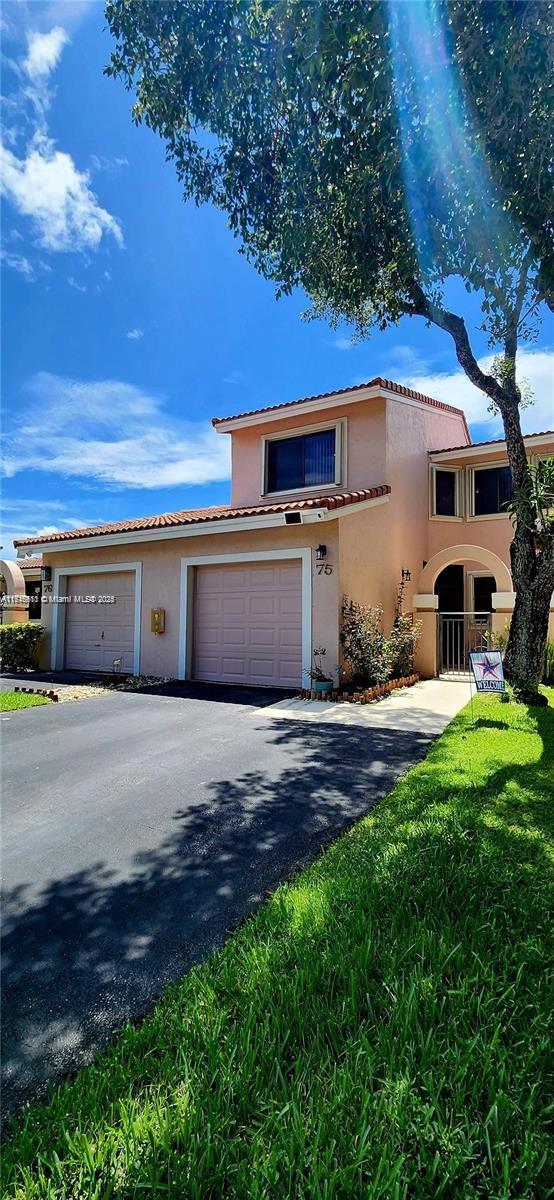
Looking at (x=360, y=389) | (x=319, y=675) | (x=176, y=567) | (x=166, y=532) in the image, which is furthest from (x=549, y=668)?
(x=166, y=532)

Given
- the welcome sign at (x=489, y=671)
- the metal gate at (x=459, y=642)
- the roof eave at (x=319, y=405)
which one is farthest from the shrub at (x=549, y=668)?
the roof eave at (x=319, y=405)

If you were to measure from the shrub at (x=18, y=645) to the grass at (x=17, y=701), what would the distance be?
517cm

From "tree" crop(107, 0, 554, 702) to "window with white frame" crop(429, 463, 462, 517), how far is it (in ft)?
25.7

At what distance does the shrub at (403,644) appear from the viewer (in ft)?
41.7

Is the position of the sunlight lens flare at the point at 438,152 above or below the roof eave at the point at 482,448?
above

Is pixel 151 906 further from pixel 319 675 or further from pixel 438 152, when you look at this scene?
pixel 438 152

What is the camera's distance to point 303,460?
50.3 ft

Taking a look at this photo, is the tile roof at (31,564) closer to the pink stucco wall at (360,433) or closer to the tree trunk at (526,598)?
the pink stucco wall at (360,433)

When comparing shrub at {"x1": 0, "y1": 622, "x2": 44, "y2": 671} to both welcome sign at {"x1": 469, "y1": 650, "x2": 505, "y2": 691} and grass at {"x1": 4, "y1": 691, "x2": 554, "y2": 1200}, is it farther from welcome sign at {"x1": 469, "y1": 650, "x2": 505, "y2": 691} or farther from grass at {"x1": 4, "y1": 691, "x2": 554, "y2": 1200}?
grass at {"x1": 4, "y1": 691, "x2": 554, "y2": 1200}

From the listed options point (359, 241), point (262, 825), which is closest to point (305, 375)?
point (359, 241)

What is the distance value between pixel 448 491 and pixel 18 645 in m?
14.3

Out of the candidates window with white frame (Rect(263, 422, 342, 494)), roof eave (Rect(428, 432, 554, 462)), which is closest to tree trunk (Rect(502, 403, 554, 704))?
window with white frame (Rect(263, 422, 342, 494))

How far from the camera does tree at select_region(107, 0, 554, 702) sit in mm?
5590

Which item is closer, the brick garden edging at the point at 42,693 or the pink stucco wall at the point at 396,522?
the brick garden edging at the point at 42,693
